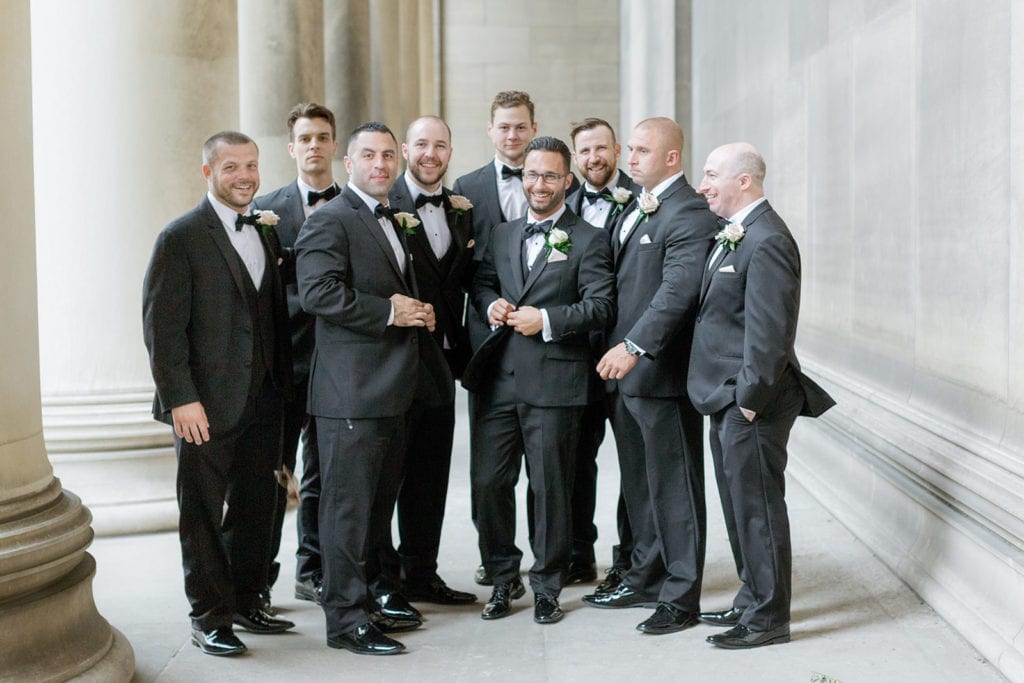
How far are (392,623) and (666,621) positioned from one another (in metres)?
1.31

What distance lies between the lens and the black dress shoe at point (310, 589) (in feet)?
22.0

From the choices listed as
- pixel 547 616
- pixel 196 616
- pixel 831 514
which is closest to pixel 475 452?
pixel 547 616

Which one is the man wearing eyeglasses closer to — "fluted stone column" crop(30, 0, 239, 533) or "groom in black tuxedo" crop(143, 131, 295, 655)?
"groom in black tuxedo" crop(143, 131, 295, 655)

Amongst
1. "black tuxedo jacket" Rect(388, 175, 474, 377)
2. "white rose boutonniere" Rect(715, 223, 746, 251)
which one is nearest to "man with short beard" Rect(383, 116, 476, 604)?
"black tuxedo jacket" Rect(388, 175, 474, 377)

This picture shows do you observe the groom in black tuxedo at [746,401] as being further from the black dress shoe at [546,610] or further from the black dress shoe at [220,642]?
the black dress shoe at [220,642]

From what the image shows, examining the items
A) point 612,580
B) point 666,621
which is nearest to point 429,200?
point 612,580

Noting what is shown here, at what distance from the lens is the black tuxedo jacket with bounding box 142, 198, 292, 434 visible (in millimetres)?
5512

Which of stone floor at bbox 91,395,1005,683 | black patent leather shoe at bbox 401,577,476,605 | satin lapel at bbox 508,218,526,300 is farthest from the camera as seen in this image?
black patent leather shoe at bbox 401,577,476,605

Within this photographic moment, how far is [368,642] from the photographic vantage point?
573cm

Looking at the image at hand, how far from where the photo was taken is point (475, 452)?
6.52 m

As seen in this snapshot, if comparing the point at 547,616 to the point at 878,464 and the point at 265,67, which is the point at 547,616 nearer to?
the point at 878,464

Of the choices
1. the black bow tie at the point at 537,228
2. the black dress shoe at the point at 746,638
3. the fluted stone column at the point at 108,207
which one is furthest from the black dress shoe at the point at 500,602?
the fluted stone column at the point at 108,207

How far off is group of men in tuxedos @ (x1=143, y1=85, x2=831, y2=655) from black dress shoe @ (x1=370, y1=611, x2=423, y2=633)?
0.01m

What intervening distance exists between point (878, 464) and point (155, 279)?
14.1 feet
